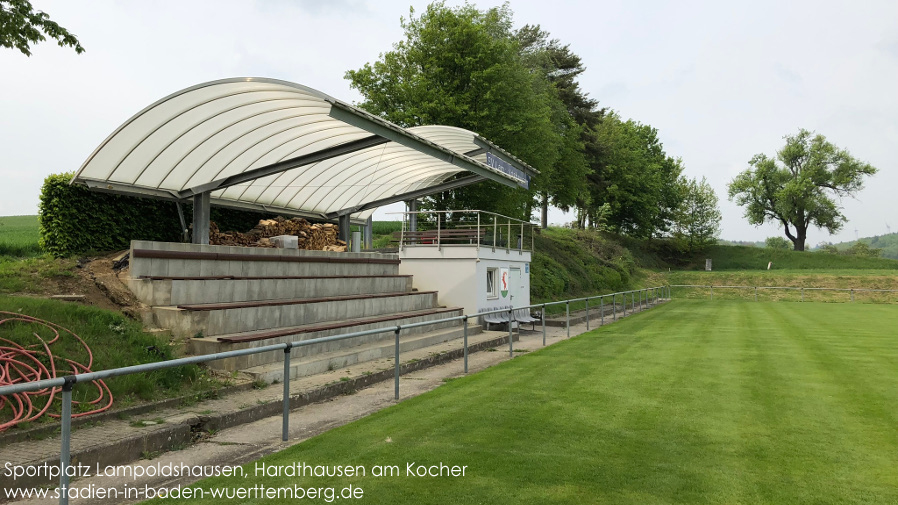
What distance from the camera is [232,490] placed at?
4.34 m

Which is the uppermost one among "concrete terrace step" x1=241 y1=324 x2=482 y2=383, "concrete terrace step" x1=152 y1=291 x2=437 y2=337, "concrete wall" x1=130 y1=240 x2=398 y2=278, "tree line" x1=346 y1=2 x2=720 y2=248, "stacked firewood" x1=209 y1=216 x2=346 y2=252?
"tree line" x1=346 y1=2 x2=720 y2=248

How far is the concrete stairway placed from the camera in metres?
9.02

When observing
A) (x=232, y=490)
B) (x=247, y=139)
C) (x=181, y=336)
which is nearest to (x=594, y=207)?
(x=247, y=139)

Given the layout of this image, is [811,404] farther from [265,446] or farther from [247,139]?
[247,139]

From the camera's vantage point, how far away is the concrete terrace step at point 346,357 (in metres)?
8.58

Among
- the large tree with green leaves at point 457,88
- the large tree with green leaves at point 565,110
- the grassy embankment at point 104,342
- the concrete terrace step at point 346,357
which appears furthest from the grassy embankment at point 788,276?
the grassy embankment at point 104,342

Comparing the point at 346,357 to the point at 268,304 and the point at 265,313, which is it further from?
the point at 268,304

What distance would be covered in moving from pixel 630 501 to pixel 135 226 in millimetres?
13045

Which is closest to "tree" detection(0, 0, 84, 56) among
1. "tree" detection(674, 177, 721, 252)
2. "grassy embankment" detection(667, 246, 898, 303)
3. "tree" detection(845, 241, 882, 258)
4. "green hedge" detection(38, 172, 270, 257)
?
"green hedge" detection(38, 172, 270, 257)

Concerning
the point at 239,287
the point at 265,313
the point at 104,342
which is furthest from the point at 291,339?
the point at 104,342

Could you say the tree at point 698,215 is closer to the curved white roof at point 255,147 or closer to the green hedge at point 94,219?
the curved white roof at point 255,147

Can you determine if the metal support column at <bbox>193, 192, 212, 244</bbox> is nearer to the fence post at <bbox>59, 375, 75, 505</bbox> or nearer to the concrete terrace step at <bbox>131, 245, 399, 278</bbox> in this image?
the concrete terrace step at <bbox>131, 245, 399, 278</bbox>

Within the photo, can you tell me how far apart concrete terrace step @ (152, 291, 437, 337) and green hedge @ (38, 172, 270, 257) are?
4.36 m

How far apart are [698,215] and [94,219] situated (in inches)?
2307
